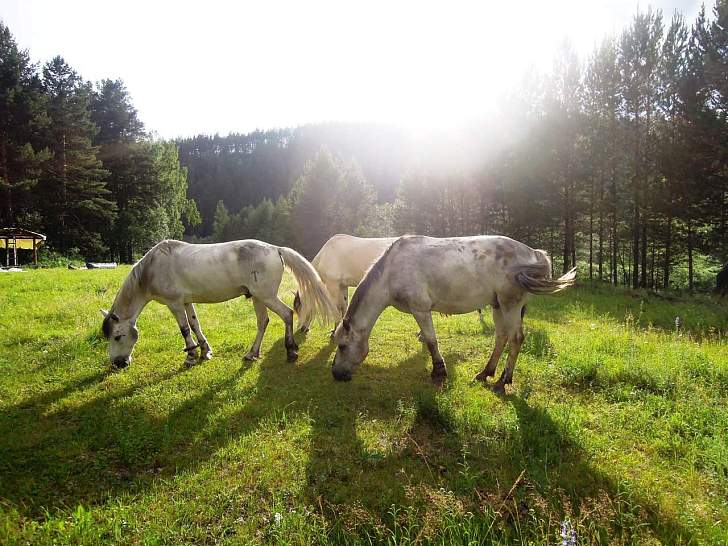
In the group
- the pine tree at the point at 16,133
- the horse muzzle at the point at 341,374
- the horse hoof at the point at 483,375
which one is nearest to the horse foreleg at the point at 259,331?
the horse muzzle at the point at 341,374

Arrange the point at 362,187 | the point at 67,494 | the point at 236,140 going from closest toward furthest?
the point at 67,494, the point at 362,187, the point at 236,140

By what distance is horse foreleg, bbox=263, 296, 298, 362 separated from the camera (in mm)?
6918

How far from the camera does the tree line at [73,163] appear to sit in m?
25.3

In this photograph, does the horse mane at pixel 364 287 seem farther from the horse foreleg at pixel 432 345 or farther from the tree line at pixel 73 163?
the tree line at pixel 73 163

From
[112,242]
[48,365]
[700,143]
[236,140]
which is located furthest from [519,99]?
[236,140]

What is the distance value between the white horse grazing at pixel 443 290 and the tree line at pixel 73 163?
28153 millimetres

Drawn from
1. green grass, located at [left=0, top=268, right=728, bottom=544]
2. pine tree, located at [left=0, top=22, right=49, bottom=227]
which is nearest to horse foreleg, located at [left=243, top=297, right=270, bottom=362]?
green grass, located at [left=0, top=268, right=728, bottom=544]

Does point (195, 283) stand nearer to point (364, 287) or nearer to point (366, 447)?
point (364, 287)

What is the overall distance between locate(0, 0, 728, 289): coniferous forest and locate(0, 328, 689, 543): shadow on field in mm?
→ 17938

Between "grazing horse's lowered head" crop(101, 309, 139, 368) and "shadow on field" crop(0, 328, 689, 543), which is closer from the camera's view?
"shadow on field" crop(0, 328, 689, 543)

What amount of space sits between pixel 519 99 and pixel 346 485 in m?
24.1

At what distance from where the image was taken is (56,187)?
27203 mm

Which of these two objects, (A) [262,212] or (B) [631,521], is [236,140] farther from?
(B) [631,521]

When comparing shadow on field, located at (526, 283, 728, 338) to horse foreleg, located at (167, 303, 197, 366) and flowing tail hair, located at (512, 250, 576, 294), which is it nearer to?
flowing tail hair, located at (512, 250, 576, 294)
